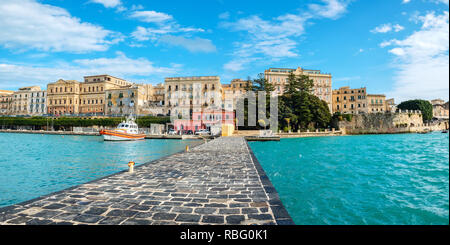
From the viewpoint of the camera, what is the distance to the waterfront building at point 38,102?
71.6 meters

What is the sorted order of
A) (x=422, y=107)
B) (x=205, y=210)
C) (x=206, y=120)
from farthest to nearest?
(x=422, y=107) → (x=206, y=120) → (x=205, y=210)

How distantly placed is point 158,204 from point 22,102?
94335mm

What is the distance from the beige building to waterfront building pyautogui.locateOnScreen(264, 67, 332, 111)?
1534 cm

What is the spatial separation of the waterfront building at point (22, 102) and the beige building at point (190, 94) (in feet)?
157

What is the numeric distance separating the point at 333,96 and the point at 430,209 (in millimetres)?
70136

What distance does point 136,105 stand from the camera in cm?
6259

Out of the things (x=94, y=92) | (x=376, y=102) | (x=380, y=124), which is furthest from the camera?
(x=376, y=102)

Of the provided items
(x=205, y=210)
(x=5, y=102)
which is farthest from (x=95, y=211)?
(x=5, y=102)

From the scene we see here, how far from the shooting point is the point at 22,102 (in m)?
74.2

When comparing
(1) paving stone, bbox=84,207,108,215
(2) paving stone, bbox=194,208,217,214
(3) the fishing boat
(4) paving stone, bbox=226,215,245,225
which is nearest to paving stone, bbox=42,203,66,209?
(1) paving stone, bbox=84,207,108,215

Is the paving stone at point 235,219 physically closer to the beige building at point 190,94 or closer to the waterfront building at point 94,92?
the beige building at point 190,94

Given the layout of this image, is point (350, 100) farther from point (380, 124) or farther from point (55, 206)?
point (55, 206)

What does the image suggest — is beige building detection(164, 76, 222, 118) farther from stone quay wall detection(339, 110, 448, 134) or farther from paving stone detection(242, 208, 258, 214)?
paving stone detection(242, 208, 258, 214)

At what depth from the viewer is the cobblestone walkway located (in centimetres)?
341
